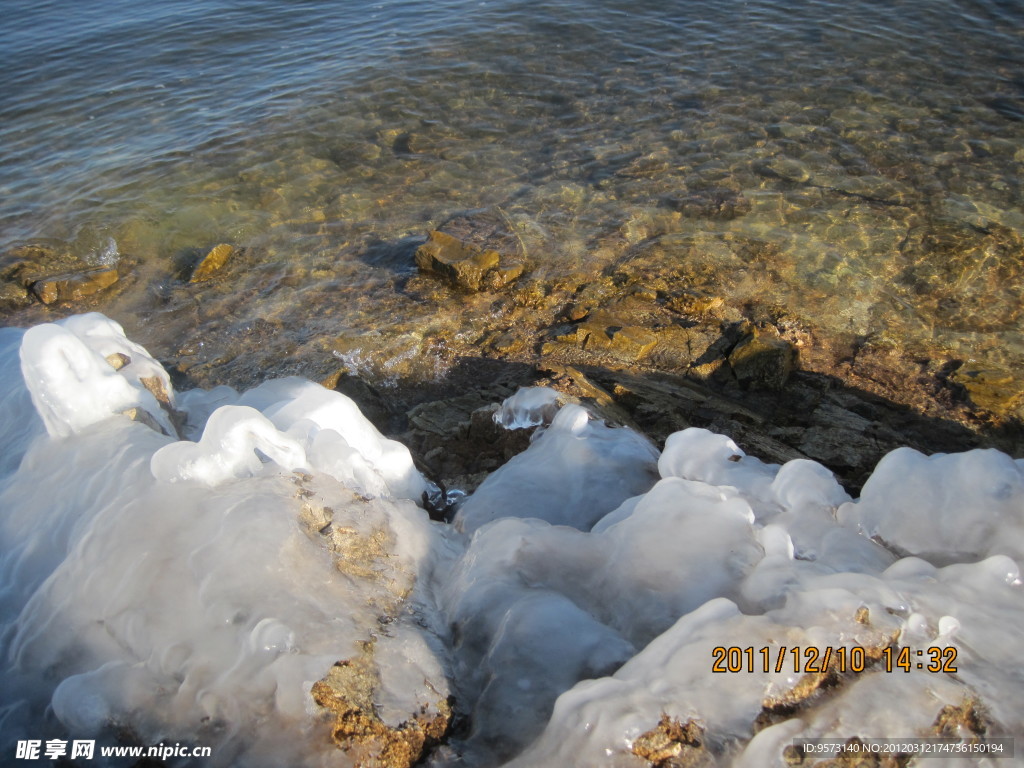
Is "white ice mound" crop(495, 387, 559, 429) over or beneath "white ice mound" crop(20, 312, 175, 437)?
beneath

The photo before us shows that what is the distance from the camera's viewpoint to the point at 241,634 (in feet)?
8.65

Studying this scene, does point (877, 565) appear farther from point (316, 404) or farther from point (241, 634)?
point (316, 404)

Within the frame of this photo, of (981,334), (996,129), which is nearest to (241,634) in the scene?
(981,334)

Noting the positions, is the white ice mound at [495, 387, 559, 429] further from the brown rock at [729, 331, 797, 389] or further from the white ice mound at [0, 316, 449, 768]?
the brown rock at [729, 331, 797, 389]

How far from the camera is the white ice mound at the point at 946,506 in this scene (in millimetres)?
2904

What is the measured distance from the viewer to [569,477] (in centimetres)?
397

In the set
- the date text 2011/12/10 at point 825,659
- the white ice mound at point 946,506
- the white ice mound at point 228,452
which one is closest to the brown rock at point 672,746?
the date text 2011/12/10 at point 825,659

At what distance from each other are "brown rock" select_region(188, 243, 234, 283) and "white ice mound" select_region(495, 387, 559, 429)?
435 centimetres

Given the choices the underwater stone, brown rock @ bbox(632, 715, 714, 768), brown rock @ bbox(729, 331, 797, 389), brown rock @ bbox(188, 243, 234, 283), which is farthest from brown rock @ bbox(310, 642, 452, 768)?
the underwater stone

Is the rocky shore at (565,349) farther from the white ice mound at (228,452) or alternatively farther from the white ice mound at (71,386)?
the white ice mound at (71,386)

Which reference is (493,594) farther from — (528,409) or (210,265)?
(210,265)

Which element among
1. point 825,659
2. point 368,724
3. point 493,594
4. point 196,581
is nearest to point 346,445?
point 196,581

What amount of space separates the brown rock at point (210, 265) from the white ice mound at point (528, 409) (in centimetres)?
435

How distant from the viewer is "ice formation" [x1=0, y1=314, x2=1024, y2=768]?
7.30ft
